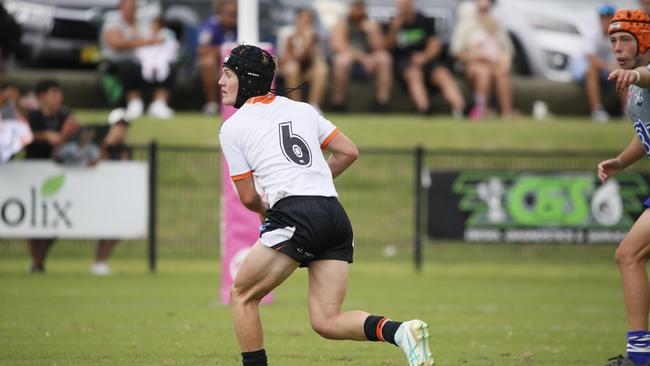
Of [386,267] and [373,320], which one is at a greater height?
[373,320]

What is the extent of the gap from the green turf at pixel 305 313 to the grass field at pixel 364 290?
0.02 metres

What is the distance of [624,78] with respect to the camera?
733 cm

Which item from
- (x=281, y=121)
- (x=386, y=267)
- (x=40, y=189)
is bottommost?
(x=386, y=267)

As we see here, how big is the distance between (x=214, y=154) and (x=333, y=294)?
1148 cm

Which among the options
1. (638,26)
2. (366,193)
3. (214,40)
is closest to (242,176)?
(638,26)

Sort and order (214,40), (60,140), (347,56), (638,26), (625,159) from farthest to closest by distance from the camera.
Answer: (347,56) → (214,40) → (60,140) → (625,159) → (638,26)

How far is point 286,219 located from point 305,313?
5378 mm

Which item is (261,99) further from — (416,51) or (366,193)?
(416,51)

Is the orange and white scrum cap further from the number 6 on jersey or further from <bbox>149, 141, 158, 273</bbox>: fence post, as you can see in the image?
<bbox>149, 141, 158, 273</bbox>: fence post

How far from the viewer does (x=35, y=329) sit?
1057cm

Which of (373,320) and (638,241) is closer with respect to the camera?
(373,320)

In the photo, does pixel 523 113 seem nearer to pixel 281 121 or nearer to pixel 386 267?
pixel 386 267

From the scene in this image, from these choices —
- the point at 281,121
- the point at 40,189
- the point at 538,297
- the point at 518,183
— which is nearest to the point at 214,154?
the point at 40,189

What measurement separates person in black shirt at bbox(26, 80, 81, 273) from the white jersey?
9.50 metres
